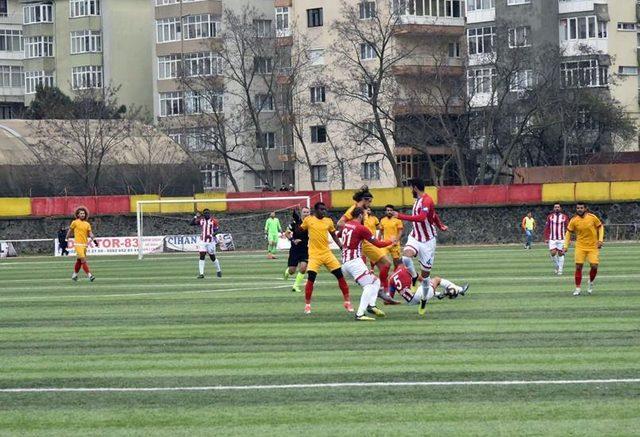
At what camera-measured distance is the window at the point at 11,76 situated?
421 feet

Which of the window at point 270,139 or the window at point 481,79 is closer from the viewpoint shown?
the window at point 481,79

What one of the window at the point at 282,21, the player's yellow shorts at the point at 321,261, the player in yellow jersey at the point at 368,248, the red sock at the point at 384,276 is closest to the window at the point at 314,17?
the window at the point at 282,21

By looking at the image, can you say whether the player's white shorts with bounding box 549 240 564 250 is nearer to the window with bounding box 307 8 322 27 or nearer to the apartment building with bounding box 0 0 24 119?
the window with bounding box 307 8 322 27

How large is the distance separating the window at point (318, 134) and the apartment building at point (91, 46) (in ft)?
67.1

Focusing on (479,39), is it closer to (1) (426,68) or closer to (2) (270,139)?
(1) (426,68)

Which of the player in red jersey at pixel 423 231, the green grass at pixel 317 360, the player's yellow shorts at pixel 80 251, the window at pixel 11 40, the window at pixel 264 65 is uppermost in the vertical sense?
the window at pixel 11 40

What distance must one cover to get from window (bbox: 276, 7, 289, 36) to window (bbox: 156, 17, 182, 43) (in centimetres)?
1083

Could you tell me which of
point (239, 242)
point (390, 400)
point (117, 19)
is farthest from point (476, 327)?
point (117, 19)

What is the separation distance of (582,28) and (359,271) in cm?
7621

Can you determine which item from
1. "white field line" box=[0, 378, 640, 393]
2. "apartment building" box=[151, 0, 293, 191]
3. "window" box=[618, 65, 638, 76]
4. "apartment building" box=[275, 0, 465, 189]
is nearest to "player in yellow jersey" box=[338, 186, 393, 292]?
"white field line" box=[0, 378, 640, 393]

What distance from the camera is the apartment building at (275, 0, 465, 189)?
316 ft

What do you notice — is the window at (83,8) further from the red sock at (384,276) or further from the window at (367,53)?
the red sock at (384,276)

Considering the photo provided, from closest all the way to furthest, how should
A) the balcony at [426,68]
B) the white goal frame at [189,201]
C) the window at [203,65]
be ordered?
the white goal frame at [189,201], the balcony at [426,68], the window at [203,65]

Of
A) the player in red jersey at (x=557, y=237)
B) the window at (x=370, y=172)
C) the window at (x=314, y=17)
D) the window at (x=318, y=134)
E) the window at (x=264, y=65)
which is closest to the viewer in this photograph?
the player in red jersey at (x=557, y=237)
